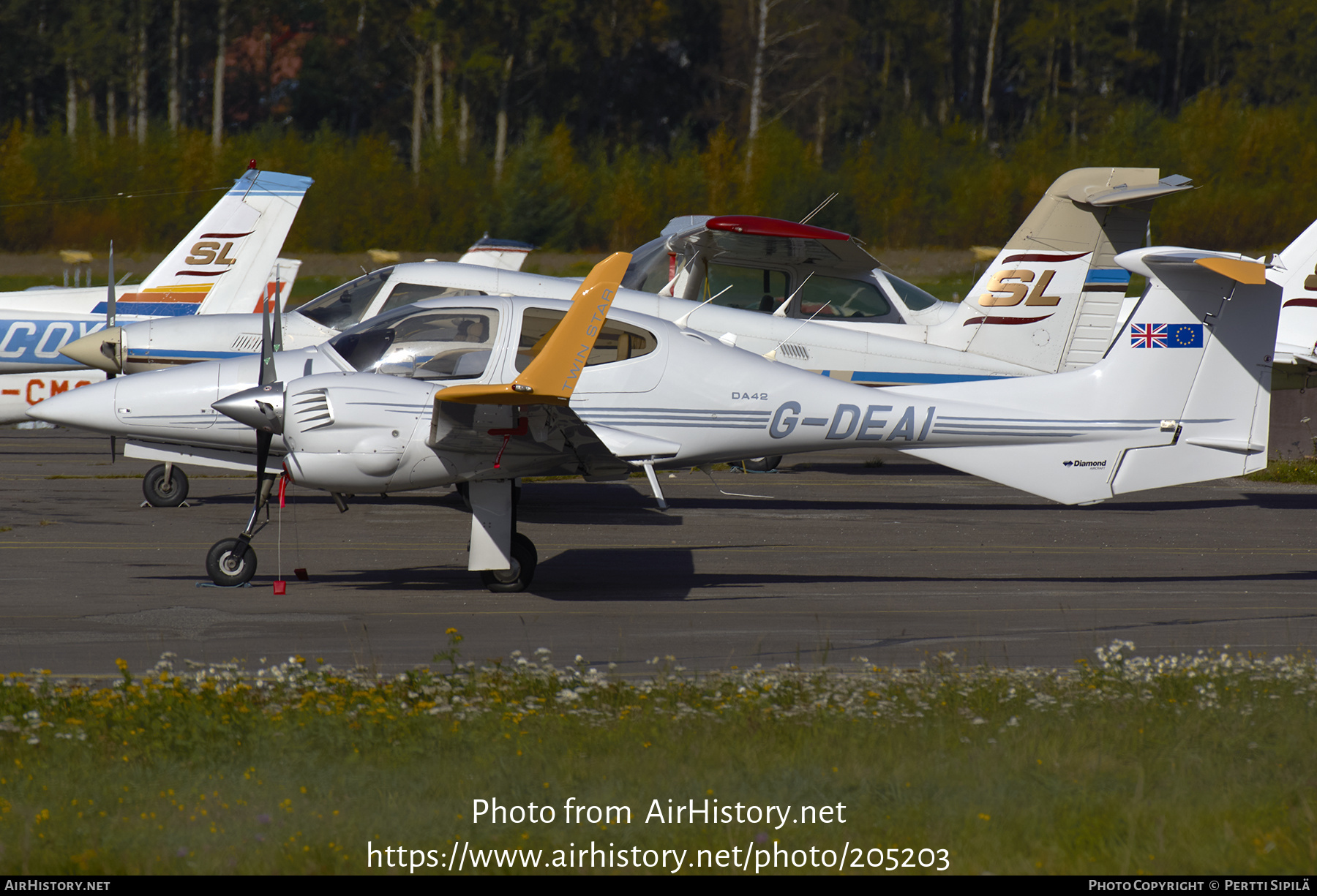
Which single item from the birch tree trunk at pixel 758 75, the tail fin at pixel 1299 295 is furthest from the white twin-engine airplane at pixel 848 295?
Answer: the birch tree trunk at pixel 758 75

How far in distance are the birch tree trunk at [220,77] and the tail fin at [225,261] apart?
1330 inches

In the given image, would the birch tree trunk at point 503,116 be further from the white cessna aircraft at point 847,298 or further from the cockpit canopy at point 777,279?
the white cessna aircraft at point 847,298

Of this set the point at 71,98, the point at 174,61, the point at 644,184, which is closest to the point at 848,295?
the point at 644,184

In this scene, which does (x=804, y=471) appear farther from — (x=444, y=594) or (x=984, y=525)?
(x=444, y=594)

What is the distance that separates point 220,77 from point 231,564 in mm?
46116

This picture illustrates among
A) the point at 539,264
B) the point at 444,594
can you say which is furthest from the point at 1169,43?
the point at 444,594

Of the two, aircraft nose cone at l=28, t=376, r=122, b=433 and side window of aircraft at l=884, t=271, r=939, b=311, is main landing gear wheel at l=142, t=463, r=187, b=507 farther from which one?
side window of aircraft at l=884, t=271, r=939, b=311

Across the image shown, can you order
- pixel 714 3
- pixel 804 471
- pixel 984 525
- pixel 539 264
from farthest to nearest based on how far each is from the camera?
pixel 714 3, pixel 539 264, pixel 804 471, pixel 984 525

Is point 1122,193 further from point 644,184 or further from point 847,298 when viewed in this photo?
point 644,184

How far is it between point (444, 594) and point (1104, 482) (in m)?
5.35

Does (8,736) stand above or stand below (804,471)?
above

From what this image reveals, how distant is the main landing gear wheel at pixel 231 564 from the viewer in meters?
9.67

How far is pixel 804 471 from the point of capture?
17.3 meters

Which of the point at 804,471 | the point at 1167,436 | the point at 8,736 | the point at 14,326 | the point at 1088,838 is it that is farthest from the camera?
the point at 804,471
